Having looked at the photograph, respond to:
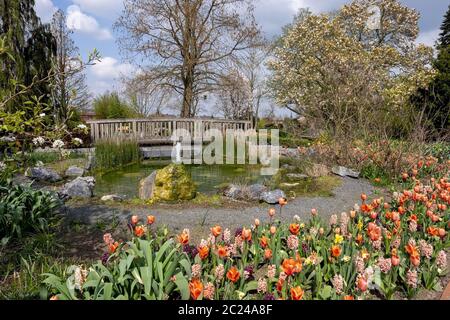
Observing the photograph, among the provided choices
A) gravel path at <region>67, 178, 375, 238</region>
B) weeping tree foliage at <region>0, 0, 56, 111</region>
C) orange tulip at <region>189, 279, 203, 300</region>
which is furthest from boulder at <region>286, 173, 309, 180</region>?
weeping tree foliage at <region>0, 0, 56, 111</region>

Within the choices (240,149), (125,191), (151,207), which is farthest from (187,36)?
(151,207)

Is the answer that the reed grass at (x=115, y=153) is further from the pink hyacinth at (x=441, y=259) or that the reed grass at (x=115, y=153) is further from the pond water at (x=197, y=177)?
the pink hyacinth at (x=441, y=259)

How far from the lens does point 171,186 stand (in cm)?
475

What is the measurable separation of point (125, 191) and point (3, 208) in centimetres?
281

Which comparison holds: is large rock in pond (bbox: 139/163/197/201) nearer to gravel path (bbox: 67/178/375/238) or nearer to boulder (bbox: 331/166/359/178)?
gravel path (bbox: 67/178/375/238)

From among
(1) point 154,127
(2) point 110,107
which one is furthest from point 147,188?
(2) point 110,107

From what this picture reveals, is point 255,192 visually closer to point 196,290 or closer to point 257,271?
point 257,271

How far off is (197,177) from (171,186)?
271 cm

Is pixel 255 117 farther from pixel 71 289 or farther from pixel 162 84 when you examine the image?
pixel 71 289

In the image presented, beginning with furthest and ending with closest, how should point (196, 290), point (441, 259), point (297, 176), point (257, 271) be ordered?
1. point (297, 176)
2. point (257, 271)
3. point (441, 259)
4. point (196, 290)

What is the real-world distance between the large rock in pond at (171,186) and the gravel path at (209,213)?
0.48 m

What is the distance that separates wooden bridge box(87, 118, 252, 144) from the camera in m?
11.9

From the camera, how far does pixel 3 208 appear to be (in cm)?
299
